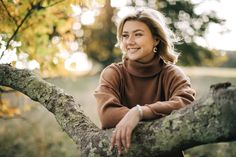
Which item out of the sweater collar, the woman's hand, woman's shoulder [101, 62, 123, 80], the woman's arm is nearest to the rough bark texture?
the woman's hand

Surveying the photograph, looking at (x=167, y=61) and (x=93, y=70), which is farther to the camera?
(x=93, y=70)

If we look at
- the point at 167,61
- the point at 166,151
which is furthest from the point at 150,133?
the point at 167,61

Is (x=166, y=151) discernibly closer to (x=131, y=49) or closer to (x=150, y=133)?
(x=150, y=133)

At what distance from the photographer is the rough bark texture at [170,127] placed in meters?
1.88

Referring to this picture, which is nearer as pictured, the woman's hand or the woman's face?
the woman's hand

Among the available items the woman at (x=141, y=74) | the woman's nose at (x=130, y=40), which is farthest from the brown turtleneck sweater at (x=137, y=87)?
the woman's nose at (x=130, y=40)

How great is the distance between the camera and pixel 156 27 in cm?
301

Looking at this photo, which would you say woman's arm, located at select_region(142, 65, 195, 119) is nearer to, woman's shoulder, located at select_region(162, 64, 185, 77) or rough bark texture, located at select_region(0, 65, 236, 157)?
woman's shoulder, located at select_region(162, 64, 185, 77)

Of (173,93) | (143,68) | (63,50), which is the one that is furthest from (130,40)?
(63,50)

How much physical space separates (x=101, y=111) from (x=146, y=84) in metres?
0.45

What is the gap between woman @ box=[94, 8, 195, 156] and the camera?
261cm

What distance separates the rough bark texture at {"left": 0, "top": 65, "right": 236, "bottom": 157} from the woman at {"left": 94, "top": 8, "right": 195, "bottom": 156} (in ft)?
0.65

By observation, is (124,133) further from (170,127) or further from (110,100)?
(110,100)

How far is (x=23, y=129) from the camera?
8289 millimetres
